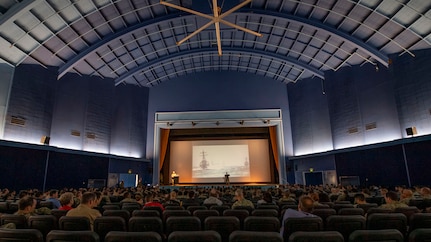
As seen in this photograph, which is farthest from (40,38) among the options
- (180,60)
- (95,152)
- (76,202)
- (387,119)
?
(387,119)

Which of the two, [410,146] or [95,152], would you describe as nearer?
[410,146]

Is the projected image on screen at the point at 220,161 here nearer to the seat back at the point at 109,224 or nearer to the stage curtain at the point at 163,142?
the stage curtain at the point at 163,142

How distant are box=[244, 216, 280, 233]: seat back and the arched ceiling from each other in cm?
1773

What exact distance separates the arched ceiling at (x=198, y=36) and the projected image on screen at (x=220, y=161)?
993 centimetres

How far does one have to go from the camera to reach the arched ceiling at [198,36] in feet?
55.5

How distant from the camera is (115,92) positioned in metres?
25.9

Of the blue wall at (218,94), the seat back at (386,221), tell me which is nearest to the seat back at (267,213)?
the seat back at (386,221)

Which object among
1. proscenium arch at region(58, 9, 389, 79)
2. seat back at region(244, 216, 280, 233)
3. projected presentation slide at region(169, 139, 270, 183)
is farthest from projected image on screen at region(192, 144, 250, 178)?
seat back at region(244, 216, 280, 233)

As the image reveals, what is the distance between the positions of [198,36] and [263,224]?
23.6 metres

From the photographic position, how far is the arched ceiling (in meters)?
16.9

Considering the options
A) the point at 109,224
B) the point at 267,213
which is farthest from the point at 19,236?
the point at 267,213

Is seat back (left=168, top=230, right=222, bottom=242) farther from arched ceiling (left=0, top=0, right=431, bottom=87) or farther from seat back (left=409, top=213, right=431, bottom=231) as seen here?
arched ceiling (left=0, top=0, right=431, bottom=87)

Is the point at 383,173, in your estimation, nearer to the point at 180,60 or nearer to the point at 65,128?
the point at 180,60

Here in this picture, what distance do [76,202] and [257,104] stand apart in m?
23.2
